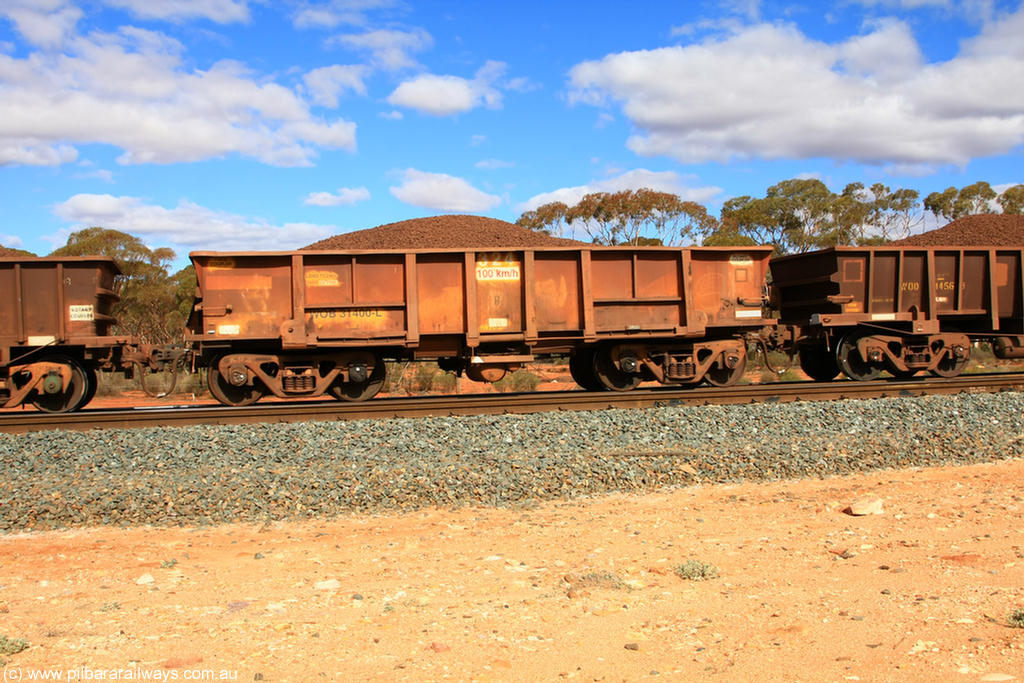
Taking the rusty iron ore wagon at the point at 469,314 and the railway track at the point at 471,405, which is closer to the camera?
the railway track at the point at 471,405

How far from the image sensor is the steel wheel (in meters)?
14.8

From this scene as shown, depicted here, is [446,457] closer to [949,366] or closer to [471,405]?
[471,405]

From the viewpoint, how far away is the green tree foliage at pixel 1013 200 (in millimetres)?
60188

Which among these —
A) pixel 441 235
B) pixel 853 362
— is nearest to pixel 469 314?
pixel 853 362

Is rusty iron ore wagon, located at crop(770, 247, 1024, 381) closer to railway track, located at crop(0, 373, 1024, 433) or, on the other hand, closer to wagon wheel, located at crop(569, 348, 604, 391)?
railway track, located at crop(0, 373, 1024, 433)

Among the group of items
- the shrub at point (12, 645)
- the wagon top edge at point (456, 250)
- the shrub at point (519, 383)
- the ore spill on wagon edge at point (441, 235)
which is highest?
the ore spill on wagon edge at point (441, 235)

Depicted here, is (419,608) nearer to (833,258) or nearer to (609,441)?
(609,441)

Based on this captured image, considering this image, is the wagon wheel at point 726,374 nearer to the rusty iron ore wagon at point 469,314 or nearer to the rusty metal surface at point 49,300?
the rusty iron ore wagon at point 469,314

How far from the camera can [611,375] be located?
12766 mm

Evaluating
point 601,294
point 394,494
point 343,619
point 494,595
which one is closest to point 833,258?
point 601,294

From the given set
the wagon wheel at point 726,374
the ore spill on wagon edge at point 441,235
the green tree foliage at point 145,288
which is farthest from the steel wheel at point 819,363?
the green tree foliage at point 145,288

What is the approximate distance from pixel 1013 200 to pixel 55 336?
69000 millimetres

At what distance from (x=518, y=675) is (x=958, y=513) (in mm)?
4709

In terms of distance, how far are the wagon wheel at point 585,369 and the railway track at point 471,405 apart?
3.95ft
